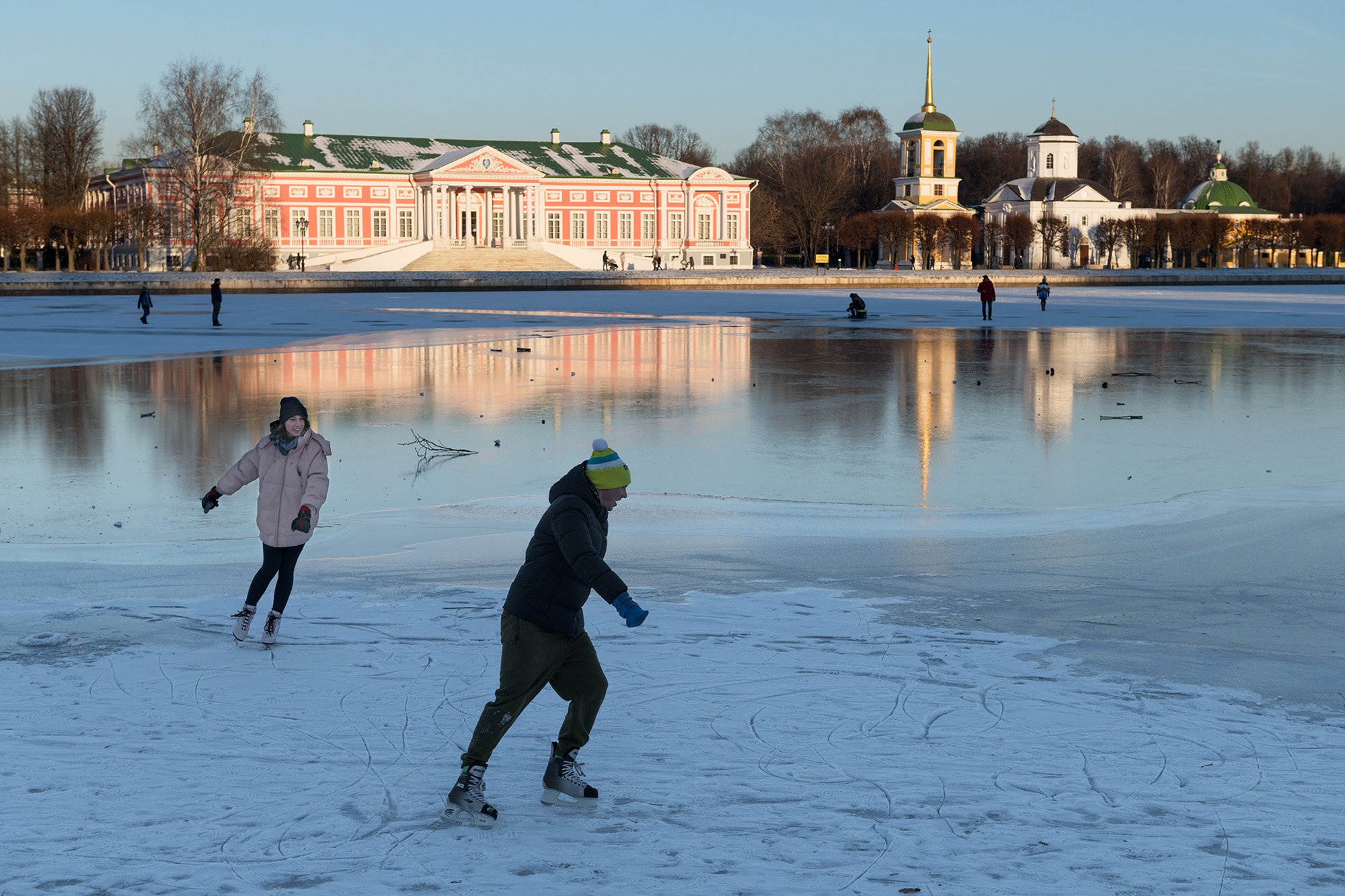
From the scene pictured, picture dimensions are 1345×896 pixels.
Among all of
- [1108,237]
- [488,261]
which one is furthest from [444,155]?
[1108,237]

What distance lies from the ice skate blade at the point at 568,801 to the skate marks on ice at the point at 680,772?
4cm

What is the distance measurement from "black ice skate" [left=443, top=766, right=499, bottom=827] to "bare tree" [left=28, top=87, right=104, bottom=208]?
91457mm

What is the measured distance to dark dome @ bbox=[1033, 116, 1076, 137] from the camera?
380ft

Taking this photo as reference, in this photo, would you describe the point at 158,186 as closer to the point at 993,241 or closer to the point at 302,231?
the point at 302,231

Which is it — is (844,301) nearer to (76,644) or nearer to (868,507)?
(868,507)

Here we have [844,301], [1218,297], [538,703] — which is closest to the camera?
[538,703]

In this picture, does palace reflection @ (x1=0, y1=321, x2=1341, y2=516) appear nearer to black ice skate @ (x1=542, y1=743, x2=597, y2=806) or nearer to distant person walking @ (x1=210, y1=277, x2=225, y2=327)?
black ice skate @ (x1=542, y1=743, x2=597, y2=806)

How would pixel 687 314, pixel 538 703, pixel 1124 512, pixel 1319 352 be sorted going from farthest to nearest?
pixel 687 314
pixel 1319 352
pixel 1124 512
pixel 538 703

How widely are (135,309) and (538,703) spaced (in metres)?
41.4

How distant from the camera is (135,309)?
144 feet

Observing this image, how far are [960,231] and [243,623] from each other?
94.2 metres

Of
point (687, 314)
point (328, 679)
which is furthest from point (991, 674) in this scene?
point (687, 314)

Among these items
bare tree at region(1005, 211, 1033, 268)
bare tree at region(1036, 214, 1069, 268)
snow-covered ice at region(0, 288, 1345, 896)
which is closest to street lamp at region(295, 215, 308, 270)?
bare tree at region(1005, 211, 1033, 268)

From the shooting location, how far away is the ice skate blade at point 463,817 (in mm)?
4922
